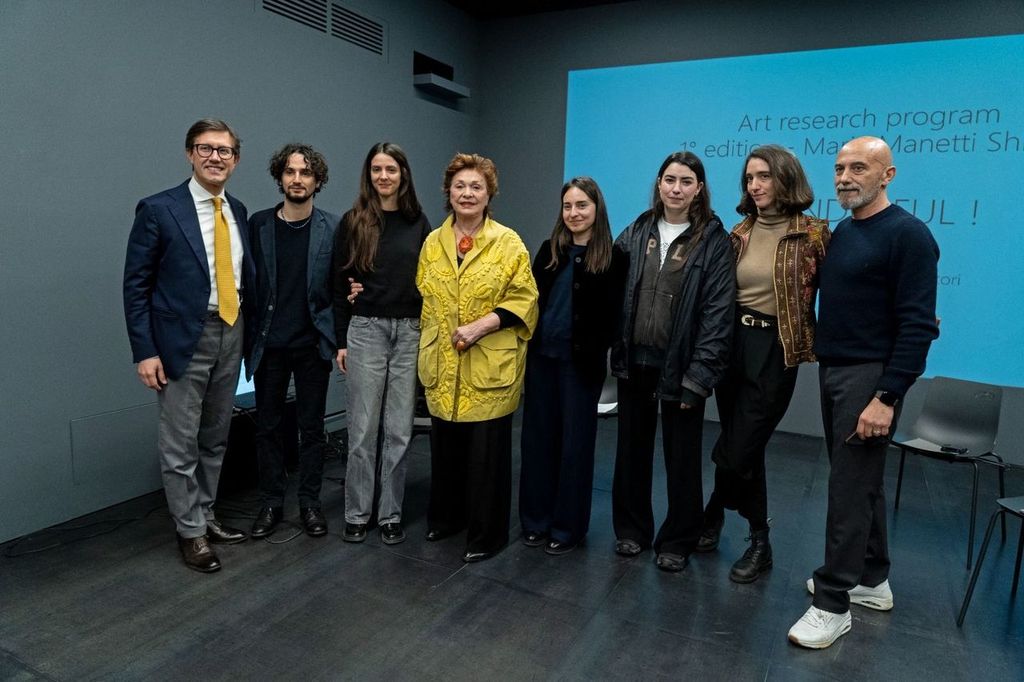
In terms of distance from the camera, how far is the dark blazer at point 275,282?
2.71 m

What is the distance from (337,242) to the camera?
2.74 meters

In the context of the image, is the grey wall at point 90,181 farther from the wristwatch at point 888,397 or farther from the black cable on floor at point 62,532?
the wristwatch at point 888,397

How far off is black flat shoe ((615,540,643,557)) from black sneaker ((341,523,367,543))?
1033 mm

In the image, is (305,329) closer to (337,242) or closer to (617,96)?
(337,242)

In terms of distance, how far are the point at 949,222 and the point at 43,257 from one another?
4725 millimetres

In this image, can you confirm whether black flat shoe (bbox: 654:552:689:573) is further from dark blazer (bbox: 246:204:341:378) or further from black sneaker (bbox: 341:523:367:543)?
dark blazer (bbox: 246:204:341:378)

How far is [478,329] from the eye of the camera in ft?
8.11

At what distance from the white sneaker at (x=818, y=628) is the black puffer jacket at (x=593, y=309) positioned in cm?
104

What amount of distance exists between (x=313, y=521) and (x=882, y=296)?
2276 mm

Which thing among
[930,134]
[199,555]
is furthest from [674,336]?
[930,134]

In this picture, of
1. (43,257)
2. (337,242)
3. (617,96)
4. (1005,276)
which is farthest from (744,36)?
(43,257)

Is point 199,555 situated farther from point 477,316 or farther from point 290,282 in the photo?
point 477,316

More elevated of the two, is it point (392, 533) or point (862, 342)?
point (862, 342)

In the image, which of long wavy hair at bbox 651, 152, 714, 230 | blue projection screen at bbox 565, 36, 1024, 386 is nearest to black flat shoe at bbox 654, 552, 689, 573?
long wavy hair at bbox 651, 152, 714, 230
